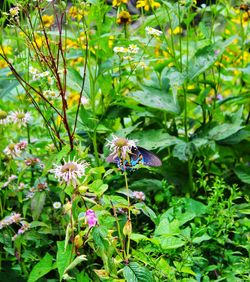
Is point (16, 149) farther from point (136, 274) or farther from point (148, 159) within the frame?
point (136, 274)

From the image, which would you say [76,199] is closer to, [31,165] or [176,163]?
[31,165]

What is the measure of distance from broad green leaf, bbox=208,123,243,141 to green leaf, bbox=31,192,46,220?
0.61m

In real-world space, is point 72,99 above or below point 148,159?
below

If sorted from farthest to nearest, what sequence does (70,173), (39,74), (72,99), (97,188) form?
(72,99) < (39,74) < (97,188) < (70,173)

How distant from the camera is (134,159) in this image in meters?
1.49

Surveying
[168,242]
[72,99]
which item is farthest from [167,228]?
[72,99]

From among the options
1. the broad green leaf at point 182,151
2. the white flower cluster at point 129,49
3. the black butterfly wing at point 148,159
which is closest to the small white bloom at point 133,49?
the white flower cluster at point 129,49

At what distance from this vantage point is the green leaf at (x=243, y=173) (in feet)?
6.91

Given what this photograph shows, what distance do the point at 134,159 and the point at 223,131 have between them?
2.22ft

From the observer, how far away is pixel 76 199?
1375mm

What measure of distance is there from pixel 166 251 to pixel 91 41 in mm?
737

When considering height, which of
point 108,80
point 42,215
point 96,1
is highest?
point 96,1

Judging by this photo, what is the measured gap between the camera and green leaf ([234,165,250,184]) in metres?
2.11

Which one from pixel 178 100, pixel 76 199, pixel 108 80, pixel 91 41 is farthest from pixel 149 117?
pixel 76 199
